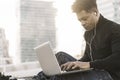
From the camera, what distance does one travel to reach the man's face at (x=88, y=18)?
1.83 metres

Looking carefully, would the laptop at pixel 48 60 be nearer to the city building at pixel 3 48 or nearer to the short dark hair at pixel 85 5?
the short dark hair at pixel 85 5

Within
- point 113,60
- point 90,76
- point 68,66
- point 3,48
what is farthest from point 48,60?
point 3,48

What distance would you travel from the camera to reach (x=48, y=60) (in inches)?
67.6

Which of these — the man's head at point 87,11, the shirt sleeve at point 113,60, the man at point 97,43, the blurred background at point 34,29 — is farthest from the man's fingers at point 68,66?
the blurred background at point 34,29

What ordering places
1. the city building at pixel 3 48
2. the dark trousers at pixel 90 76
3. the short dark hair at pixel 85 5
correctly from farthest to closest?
the city building at pixel 3 48, the short dark hair at pixel 85 5, the dark trousers at pixel 90 76

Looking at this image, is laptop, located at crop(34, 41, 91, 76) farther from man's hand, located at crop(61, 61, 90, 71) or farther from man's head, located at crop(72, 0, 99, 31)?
man's head, located at crop(72, 0, 99, 31)

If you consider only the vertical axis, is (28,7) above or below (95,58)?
above

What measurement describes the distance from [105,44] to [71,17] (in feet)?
3.86

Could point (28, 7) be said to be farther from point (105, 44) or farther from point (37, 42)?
point (105, 44)

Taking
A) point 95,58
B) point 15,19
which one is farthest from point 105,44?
point 15,19

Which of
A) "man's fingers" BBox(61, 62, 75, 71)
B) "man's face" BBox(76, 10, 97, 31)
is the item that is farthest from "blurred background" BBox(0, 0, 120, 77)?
"man's fingers" BBox(61, 62, 75, 71)

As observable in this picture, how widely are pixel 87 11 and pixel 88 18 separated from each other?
52mm

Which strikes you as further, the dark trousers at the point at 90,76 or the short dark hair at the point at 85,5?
the short dark hair at the point at 85,5

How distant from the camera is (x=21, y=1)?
290 cm
